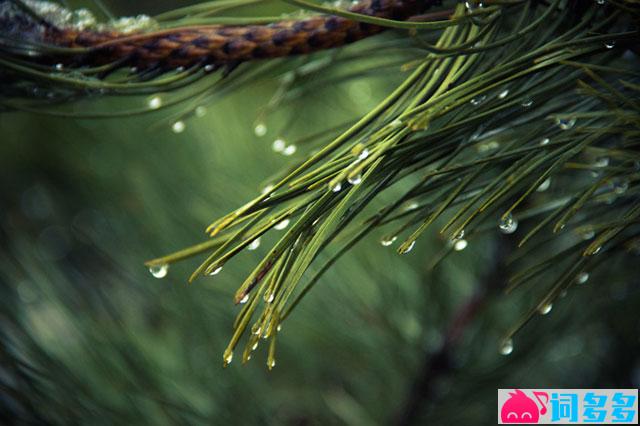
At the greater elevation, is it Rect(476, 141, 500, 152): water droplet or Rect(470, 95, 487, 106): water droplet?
Rect(476, 141, 500, 152): water droplet

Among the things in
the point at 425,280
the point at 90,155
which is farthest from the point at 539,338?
the point at 90,155

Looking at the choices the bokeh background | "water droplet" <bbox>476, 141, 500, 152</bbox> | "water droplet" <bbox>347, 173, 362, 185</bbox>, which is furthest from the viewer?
the bokeh background

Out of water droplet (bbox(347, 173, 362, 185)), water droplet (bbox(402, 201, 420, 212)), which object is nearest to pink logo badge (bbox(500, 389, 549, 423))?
water droplet (bbox(402, 201, 420, 212))

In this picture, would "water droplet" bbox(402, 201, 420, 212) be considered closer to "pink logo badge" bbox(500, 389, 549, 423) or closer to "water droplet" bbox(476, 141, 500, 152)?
"water droplet" bbox(476, 141, 500, 152)

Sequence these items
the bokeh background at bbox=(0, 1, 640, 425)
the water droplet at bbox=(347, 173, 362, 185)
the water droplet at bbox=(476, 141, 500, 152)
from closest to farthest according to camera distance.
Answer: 1. the water droplet at bbox=(347, 173, 362, 185)
2. the water droplet at bbox=(476, 141, 500, 152)
3. the bokeh background at bbox=(0, 1, 640, 425)

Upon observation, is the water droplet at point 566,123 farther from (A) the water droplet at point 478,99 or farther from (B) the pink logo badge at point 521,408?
(B) the pink logo badge at point 521,408

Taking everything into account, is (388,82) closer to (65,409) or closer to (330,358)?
(330,358)

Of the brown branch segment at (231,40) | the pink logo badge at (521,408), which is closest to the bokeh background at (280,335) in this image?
the pink logo badge at (521,408)
